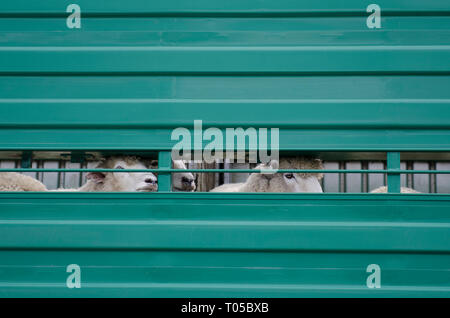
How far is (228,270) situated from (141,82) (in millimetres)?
851

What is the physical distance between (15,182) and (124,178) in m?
0.67

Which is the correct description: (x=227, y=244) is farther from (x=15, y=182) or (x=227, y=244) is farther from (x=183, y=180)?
(x=15, y=182)

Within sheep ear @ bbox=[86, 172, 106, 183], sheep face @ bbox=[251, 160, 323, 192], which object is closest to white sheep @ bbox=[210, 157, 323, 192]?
sheep face @ bbox=[251, 160, 323, 192]

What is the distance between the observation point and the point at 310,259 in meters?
1.58

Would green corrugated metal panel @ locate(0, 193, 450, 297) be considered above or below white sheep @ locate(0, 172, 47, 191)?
below

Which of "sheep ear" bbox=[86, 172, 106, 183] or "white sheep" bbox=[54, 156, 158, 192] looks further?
"sheep ear" bbox=[86, 172, 106, 183]

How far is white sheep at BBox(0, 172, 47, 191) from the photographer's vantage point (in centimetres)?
213

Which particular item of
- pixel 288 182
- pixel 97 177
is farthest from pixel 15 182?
pixel 288 182

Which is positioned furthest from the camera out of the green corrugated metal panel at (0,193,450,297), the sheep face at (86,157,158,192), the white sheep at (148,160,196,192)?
the white sheep at (148,160,196,192)

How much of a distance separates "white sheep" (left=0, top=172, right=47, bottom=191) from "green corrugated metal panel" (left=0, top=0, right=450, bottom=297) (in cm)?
57

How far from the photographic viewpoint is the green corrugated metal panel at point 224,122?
1.58m

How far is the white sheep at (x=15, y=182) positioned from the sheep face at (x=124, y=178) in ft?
1.30

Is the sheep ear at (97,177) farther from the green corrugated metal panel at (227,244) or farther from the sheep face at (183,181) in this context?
the green corrugated metal panel at (227,244)

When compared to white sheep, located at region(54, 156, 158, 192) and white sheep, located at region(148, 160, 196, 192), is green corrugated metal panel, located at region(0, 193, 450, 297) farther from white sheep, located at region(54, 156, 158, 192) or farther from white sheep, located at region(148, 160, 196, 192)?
white sheep, located at region(148, 160, 196, 192)
